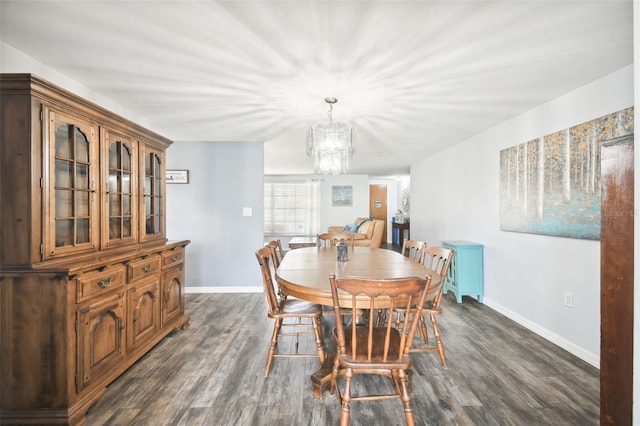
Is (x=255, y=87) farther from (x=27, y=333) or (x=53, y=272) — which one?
(x=27, y=333)

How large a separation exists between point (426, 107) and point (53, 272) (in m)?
3.13

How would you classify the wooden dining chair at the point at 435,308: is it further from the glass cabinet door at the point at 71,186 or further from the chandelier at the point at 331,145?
the glass cabinet door at the point at 71,186

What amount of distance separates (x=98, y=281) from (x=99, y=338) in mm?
375

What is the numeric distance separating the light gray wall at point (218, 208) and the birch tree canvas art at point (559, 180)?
10.5ft

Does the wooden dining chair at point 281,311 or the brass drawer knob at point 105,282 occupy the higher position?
the brass drawer knob at point 105,282

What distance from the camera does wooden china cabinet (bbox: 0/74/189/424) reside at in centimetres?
157

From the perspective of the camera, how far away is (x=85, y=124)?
6.23 feet

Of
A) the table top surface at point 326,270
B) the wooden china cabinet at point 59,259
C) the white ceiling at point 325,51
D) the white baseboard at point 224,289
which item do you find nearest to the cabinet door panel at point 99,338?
the wooden china cabinet at point 59,259

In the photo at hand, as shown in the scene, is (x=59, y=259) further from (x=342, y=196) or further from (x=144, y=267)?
(x=342, y=196)

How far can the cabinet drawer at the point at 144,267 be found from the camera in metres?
2.18

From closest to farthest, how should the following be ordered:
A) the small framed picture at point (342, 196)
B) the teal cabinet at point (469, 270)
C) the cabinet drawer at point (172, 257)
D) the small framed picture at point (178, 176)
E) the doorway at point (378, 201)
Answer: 1. the cabinet drawer at point (172, 257)
2. the teal cabinet at point (469, 270)
3. the small framed picture at point (178, 176)
4. the small framed picture at point (342, 196)
5. the doorway at point (378, 201)

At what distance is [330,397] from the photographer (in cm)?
187

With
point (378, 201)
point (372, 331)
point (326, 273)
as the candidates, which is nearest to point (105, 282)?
point (326, 273)

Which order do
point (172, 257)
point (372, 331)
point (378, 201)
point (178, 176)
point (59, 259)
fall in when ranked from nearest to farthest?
1. point (372, 331)
2. point (59, 259)
3. point (172, 257)
4. point (178, 176)
5. point (378, 201)
